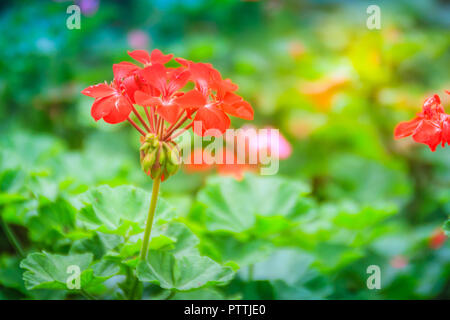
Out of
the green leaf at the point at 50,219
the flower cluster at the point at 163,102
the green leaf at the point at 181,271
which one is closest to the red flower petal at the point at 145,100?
the flower cluster at the point at 163,102

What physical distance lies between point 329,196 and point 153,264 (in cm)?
103

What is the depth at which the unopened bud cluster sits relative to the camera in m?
0.60

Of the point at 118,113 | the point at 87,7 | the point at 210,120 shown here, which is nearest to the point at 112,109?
the point at 118,113

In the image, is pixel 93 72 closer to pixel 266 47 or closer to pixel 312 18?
pixel 266 47

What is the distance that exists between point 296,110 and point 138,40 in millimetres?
768

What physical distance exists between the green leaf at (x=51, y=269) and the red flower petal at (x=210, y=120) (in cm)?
26

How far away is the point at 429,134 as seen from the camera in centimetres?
64

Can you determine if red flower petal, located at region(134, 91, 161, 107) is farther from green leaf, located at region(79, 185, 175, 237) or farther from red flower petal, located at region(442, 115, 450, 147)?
red flower petal, located at region(442, 115, 450, 147)

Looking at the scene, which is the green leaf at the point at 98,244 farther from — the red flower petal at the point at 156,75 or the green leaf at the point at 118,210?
the red flower petal at the point at 156,75

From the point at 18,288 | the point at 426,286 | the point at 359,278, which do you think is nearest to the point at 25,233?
the point at 18,288

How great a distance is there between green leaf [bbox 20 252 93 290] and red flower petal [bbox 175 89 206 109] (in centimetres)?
28

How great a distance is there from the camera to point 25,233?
137 centimetres
